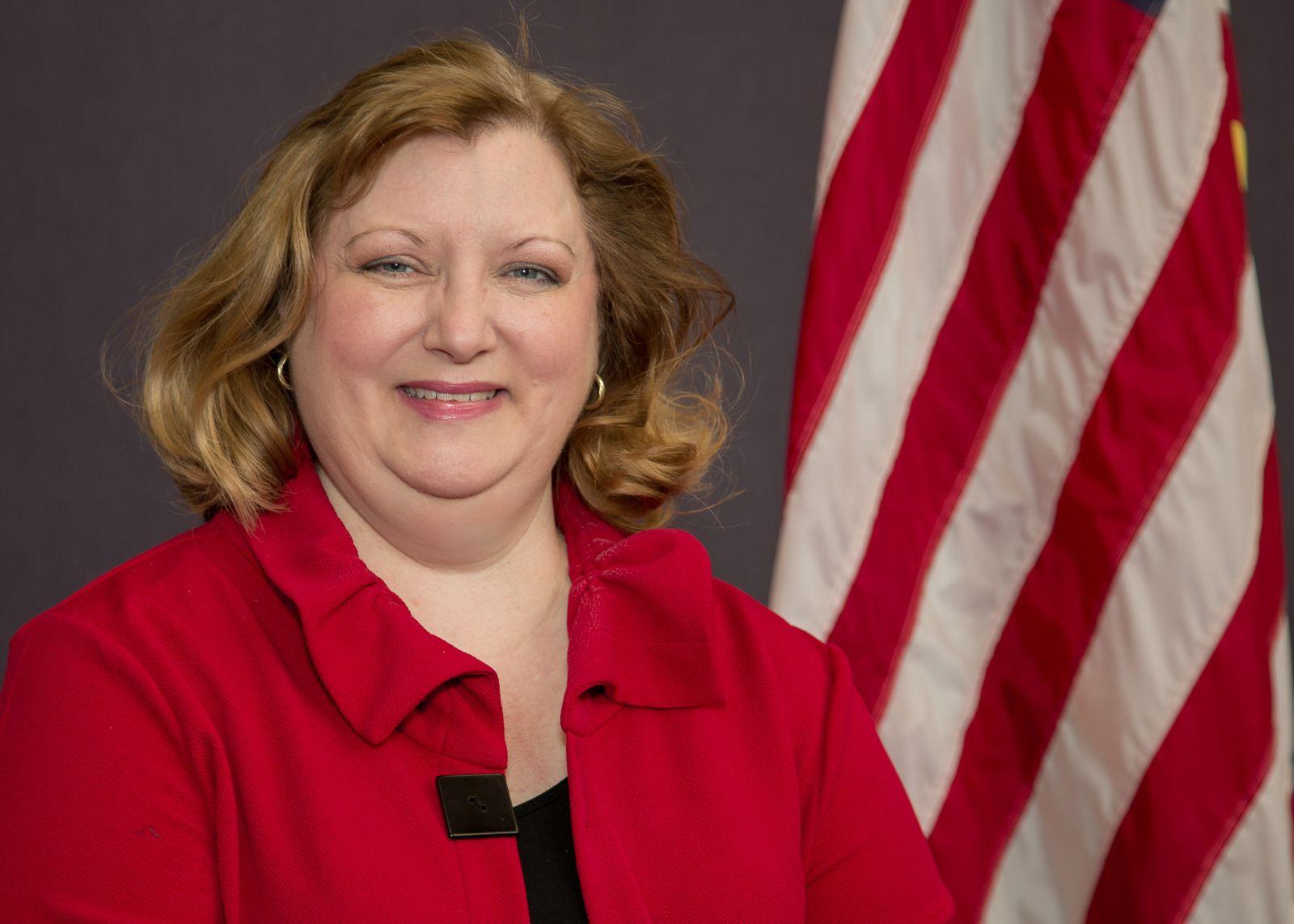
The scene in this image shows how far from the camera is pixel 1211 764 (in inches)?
70.9

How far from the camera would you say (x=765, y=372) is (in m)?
2.74

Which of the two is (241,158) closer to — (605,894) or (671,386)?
(671,386)

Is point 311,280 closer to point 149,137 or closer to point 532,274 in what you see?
point 532,274

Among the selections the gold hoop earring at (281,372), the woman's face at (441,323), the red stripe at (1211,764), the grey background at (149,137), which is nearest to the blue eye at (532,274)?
the woman's face at (441,323)

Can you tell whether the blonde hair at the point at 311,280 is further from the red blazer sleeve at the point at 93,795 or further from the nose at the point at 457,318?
the red blazer sleeve at the point at 93,795

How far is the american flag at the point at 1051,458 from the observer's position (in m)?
1.81

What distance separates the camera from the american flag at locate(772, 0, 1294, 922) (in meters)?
1.81

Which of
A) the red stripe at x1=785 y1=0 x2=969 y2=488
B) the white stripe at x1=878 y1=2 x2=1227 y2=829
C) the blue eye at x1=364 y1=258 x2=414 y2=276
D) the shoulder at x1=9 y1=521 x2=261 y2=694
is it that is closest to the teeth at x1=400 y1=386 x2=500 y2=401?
the blue eye at x1=364 y1=258 x2=414 y2=276

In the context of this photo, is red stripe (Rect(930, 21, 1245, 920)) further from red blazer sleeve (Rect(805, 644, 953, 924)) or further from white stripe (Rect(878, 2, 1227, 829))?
red blazer sleeve (Rect(805, 644, 953, 924))

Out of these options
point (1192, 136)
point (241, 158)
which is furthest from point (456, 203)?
point (241, 158)

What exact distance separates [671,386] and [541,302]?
356 mm

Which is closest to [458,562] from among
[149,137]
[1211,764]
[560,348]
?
[560,348]

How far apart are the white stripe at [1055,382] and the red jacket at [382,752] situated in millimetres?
433

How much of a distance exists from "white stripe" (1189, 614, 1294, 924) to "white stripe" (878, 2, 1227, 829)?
33 centimetres
